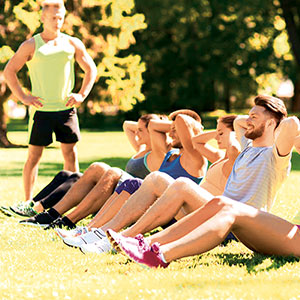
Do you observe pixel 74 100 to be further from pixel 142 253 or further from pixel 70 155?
pixel 142 253

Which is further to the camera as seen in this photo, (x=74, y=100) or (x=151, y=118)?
(x=74, y=100)

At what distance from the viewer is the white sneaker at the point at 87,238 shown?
514cm

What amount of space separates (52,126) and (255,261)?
351 centimetres

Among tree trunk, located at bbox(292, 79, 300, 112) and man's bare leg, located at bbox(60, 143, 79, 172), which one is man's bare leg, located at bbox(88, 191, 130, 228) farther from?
tree trunk, located at bbox(292, 79, 300, 112)

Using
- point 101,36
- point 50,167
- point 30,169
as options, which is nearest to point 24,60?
point 30,169

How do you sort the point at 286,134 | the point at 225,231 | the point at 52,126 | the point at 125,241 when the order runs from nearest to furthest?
the point at 225,231
the point at 125,241
the point at 286,134
the point at 52,126

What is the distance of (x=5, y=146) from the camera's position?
62.7ft

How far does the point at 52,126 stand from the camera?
7430mm

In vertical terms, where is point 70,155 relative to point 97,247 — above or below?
above

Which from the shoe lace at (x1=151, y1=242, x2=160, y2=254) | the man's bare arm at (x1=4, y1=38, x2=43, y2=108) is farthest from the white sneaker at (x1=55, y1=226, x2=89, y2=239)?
the man's bare arm at (x1=4, y1=38, x2=43, y2=108)

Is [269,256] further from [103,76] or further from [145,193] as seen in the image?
[103,76]

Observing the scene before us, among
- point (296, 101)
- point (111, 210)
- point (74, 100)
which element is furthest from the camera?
point (296, 101)

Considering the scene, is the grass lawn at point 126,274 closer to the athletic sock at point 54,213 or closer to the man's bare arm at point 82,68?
the athletic sock at point 54,213

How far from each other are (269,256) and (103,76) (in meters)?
15.9
